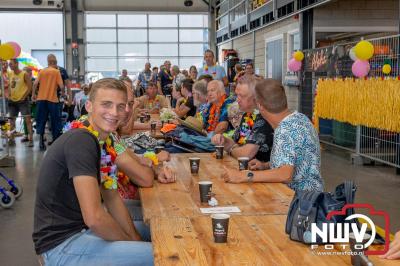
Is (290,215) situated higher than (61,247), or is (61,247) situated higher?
(290,215)

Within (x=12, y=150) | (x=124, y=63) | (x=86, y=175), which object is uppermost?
(x=124, y=63)

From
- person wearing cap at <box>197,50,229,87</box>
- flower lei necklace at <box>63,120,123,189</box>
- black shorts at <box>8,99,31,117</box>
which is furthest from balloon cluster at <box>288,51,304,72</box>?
flower lei necklace at <box>63,120,123,189</box>

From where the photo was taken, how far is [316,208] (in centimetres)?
188

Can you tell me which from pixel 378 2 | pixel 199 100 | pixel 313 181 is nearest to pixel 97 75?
pixel 378 2

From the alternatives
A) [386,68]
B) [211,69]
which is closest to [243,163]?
[386,68]

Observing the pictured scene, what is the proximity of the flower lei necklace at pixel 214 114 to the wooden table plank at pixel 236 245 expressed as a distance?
3448mm

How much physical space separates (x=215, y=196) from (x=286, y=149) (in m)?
0.51

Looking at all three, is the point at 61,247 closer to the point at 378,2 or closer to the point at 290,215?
the point at 290,215

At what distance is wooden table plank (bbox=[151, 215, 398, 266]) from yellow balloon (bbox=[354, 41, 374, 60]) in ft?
17.6

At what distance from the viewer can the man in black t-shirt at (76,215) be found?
7.16ft

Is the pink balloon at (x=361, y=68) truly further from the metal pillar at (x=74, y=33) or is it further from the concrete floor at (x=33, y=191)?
the metal pillar at (x=74, y=33)

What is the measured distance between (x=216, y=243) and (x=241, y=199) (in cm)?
73

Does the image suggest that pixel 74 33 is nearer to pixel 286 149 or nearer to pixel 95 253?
pixel 286 149

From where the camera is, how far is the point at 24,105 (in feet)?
35.1
